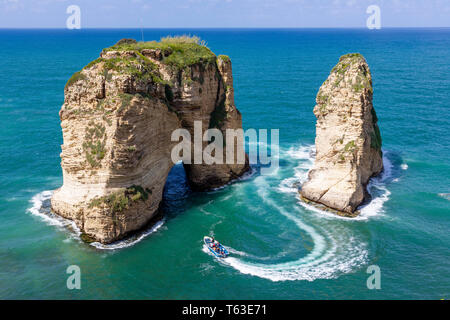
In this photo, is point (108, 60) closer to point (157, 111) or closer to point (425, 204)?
point (157, 111)

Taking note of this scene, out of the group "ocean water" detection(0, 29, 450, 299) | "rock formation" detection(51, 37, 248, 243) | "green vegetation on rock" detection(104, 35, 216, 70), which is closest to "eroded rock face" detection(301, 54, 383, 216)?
"ocean water" detection(0, 29, 450, 299)

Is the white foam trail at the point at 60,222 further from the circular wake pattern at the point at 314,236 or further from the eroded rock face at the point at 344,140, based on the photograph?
the eroded rock face at the point at 344,140

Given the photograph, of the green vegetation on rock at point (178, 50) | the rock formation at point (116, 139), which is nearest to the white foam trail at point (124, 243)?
the rock formation at point (116, 139)

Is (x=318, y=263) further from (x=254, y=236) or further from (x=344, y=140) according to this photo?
(x=344, y=140)

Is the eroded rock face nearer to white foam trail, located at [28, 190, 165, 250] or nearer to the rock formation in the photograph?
the rock formation

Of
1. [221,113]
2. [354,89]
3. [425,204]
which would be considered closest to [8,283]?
[221,113]

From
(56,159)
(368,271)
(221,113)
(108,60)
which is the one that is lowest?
(368,271)
